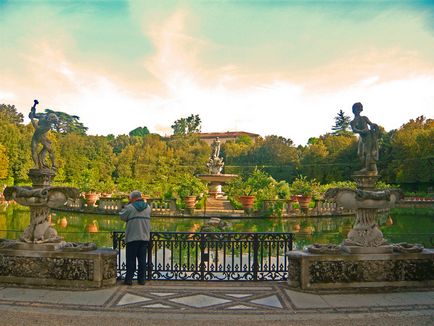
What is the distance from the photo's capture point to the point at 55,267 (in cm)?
708

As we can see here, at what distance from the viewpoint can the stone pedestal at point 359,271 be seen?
7.09 meters

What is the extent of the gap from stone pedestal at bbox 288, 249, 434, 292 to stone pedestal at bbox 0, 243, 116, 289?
3.25 metres

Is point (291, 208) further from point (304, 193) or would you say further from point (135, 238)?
point (135, 238)

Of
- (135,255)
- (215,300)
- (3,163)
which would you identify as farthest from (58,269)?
(3,163)

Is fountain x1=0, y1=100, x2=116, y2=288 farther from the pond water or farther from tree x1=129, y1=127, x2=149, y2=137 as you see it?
tree x1=129, y1=127, x2=149, y2=137

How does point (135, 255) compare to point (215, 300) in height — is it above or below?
above

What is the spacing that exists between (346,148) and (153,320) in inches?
1870

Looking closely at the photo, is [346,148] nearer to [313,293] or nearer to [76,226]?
[76,226]

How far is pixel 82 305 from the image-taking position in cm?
611

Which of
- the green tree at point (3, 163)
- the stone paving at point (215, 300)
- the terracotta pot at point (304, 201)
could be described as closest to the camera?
the stone paving at point (215, 300)

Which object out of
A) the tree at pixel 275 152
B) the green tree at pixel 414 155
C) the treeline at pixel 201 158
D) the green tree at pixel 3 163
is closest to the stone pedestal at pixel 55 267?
the treeline at pixel 201 158

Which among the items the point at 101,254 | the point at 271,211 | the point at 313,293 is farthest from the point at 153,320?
the point at 271,211

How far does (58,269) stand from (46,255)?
312 millimetres

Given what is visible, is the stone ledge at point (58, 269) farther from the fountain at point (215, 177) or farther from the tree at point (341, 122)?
the tree at point (341, 122)
